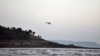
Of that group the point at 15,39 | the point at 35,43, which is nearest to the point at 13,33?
the point at 15,39

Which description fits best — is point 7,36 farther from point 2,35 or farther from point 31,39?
point 31,39

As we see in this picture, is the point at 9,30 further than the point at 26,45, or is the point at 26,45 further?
the point at 26,45

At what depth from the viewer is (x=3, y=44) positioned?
56.1 m

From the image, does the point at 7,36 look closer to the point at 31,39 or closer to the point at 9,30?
the point at 9,30

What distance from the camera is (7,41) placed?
52906mm

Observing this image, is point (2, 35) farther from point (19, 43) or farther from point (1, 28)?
point (19, 43)

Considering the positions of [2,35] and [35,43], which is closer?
[2,35]

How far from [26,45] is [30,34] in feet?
10.6

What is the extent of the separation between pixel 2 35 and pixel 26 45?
20.5 ft

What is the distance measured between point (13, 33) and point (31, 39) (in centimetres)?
336

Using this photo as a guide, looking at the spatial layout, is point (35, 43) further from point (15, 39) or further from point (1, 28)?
point (1, 28)

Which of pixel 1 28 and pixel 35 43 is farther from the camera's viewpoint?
pixel 35 43

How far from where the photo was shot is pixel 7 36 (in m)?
52.8

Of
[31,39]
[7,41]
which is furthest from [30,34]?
[7,41]
